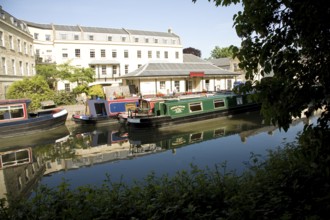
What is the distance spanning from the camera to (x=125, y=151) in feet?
41.9

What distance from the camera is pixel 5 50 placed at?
2502 cm

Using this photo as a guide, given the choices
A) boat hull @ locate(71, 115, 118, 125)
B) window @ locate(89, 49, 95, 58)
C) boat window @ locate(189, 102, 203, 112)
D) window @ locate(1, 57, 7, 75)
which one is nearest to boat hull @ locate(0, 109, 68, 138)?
boat hull @ locate(71, 115, 118, 125)

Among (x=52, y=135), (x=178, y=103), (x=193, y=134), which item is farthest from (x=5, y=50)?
(x=193, y=134)

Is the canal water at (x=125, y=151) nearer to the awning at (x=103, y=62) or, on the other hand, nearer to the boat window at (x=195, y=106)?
the boat window at (x=195, y=106)

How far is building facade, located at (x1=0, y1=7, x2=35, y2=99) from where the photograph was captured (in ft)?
80.7

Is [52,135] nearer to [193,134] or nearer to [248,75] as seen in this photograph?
[193,134]

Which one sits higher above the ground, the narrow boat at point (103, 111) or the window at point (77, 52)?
the window at point (77, 52)

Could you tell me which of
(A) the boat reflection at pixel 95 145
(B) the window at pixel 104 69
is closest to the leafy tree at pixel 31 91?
(A) the boat reflection at pixel 95 145

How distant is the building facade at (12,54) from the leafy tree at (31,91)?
2.09 m

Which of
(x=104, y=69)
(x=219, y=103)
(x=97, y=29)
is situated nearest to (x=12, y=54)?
(x=104, y=69)

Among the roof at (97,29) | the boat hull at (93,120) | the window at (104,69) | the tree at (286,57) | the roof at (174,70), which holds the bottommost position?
the boat hull at (93,120)

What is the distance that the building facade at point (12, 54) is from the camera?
24.6 m

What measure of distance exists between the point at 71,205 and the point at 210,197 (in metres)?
2.13

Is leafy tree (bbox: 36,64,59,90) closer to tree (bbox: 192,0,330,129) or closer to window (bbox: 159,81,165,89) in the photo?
window (bbox: 159,81,165,89)
